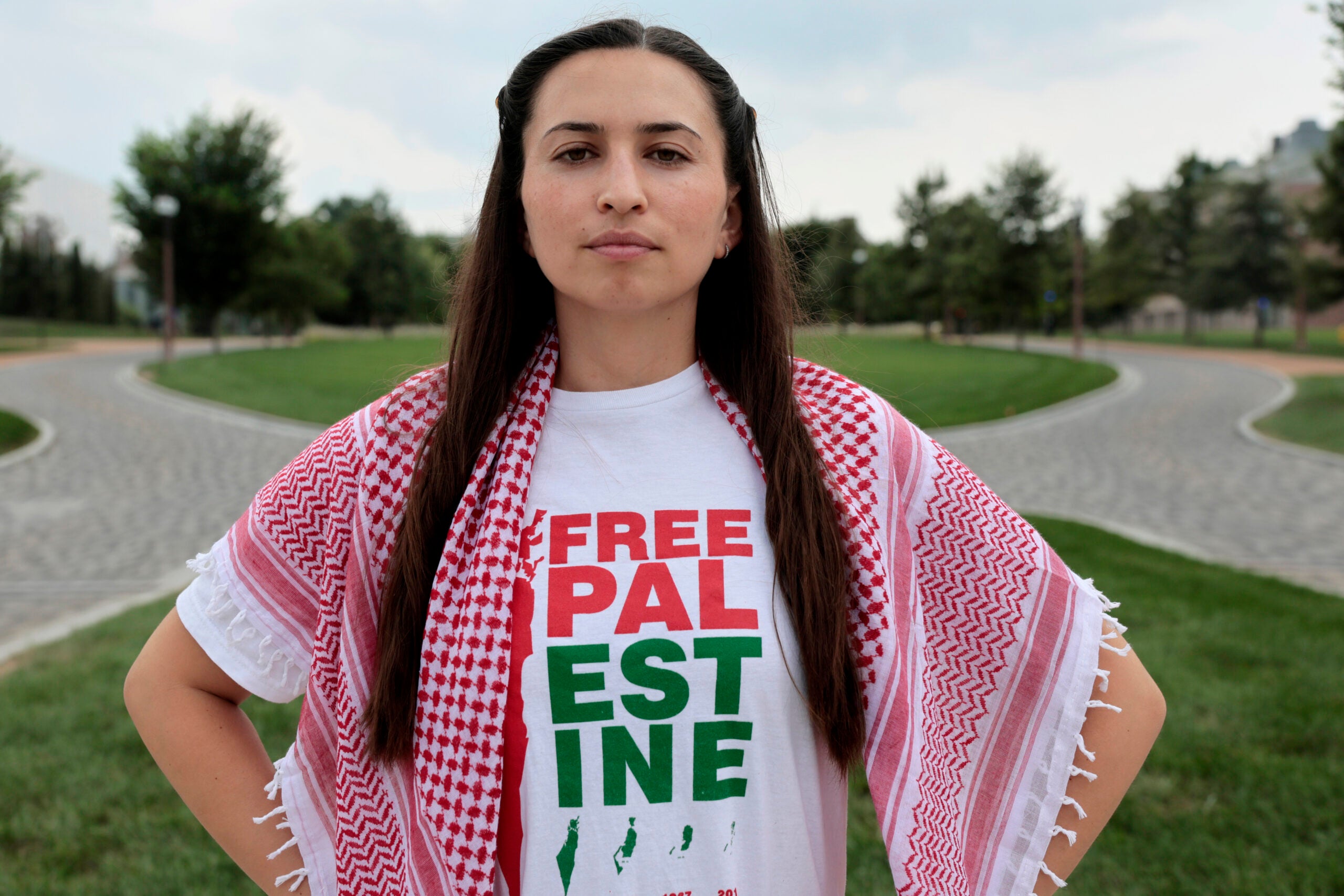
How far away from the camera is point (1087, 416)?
1975cm

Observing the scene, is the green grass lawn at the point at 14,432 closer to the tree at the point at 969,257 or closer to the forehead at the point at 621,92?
the forehead at the point at 621,92

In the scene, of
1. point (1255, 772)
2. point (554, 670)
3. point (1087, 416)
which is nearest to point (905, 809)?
point (554, 670)

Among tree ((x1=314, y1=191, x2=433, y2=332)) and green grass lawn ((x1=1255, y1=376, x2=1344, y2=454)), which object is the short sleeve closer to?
green grass lawn ((x1=1255, y1=376, x2=1344, y2=454))

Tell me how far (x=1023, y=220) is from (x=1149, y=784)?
42.9m

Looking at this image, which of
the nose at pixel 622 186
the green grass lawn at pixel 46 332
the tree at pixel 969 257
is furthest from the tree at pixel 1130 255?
the nose at pixel 622 186

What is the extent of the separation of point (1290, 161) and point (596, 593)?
87.7 metres

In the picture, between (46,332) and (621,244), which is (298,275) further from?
(621,244)

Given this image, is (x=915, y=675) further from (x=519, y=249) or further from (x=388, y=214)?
(x=388, y=214)

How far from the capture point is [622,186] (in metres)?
1.51

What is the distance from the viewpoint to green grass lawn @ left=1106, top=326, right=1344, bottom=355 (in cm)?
3875

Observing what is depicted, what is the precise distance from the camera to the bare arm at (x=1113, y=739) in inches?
66.9

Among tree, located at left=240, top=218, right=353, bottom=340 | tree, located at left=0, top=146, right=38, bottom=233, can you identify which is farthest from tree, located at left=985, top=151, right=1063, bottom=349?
tree, located at left=0, top=146, right=38, bottom=233

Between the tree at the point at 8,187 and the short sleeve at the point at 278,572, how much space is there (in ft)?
107

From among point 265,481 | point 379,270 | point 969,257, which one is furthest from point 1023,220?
point 379,270
